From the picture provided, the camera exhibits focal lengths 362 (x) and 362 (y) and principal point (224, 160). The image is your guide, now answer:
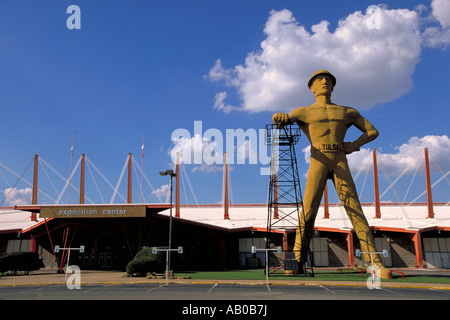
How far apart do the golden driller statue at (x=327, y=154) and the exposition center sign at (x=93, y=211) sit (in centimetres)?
1427

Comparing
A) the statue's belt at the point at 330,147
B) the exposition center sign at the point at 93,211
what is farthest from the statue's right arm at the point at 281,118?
the exposition center sign at the point at 93,211

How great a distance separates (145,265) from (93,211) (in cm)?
799

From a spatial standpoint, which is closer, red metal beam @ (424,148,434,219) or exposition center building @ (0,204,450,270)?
exposition center building @ (0,204,450,270)

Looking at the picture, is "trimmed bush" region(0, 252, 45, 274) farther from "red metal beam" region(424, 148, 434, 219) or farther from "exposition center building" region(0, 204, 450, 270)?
"red metal beam" region(424, 148, 434, 219)

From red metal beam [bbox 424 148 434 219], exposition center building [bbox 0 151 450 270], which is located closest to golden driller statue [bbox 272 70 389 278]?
exposition center building [bbox 0 151 450 270]

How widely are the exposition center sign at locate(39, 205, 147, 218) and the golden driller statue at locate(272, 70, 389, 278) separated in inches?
562

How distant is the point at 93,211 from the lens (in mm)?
32969

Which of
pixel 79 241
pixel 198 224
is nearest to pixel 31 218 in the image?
pixel 79 241

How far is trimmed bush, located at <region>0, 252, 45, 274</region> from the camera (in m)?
31.0

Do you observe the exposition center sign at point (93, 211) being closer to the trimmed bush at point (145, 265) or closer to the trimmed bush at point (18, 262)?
the trimmed bush at point (18, 262)

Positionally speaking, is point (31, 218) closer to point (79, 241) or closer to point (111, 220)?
point (79, 241)

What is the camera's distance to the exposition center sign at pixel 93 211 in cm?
3266

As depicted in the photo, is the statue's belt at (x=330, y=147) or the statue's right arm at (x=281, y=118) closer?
the statue's belt at (x=330, y=147)
